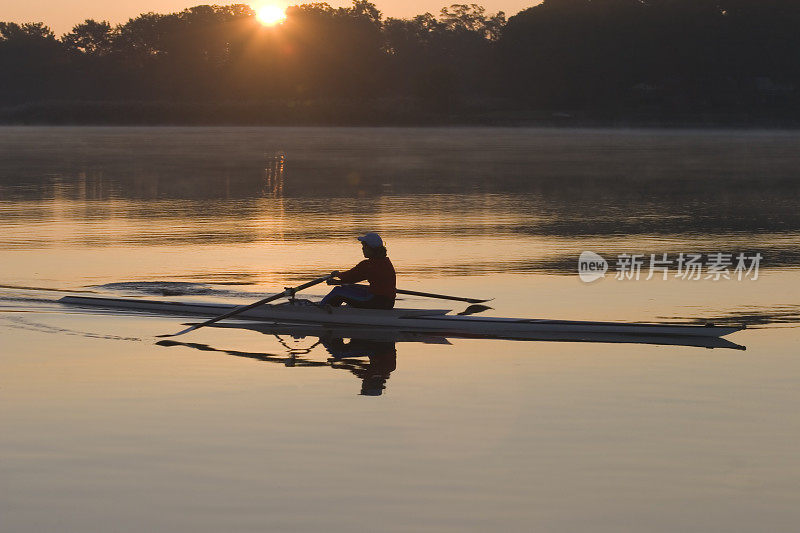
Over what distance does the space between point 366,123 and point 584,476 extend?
543 feet

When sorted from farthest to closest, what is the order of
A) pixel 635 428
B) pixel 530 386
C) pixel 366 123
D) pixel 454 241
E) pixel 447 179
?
1. pixel 366 123
2. pixel 447 179
3. pixel 454 241
4. pixel 530 386
5. pixel 635 428

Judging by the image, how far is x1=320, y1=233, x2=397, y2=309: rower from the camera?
19484mm

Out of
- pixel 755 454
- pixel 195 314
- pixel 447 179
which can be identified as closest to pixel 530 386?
pixel 755 454

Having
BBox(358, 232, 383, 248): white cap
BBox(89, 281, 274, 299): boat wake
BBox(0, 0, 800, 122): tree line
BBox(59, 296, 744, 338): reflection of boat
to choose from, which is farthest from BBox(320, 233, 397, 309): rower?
BBox(0, 0, 800, 122): tree line

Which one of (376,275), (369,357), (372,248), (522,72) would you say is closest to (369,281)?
(376,275)

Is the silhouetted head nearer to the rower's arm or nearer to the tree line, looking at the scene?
the rower's arm

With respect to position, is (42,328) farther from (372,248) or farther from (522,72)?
(522,72)

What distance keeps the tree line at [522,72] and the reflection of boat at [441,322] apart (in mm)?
148333

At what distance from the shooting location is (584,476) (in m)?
12.5

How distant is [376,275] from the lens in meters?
19.6

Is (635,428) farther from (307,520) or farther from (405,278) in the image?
(405,278)

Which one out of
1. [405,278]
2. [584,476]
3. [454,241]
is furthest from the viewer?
[454,241]

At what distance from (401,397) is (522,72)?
158 m

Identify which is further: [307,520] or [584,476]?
[584,476]
